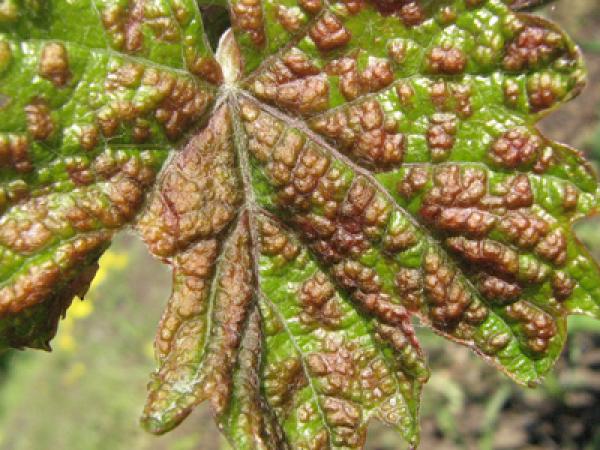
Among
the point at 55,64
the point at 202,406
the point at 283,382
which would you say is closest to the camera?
the point at 55,64

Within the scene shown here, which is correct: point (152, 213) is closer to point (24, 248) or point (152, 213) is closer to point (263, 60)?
point (24, 248)

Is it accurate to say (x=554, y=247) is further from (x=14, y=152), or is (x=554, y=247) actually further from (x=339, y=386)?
(x=14, y=152)


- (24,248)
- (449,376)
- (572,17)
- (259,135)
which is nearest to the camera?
(24,248)

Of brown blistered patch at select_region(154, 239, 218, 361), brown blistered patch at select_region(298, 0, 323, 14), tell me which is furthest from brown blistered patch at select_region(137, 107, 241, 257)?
brown blistered patch at select_region(298, 0, 323, 14)

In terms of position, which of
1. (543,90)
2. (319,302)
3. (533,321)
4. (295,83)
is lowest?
(533,321)

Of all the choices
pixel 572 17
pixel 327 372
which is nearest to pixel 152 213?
pixel 327 372

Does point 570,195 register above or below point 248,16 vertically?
below

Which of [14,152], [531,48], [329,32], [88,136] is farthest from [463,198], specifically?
[14,152]
